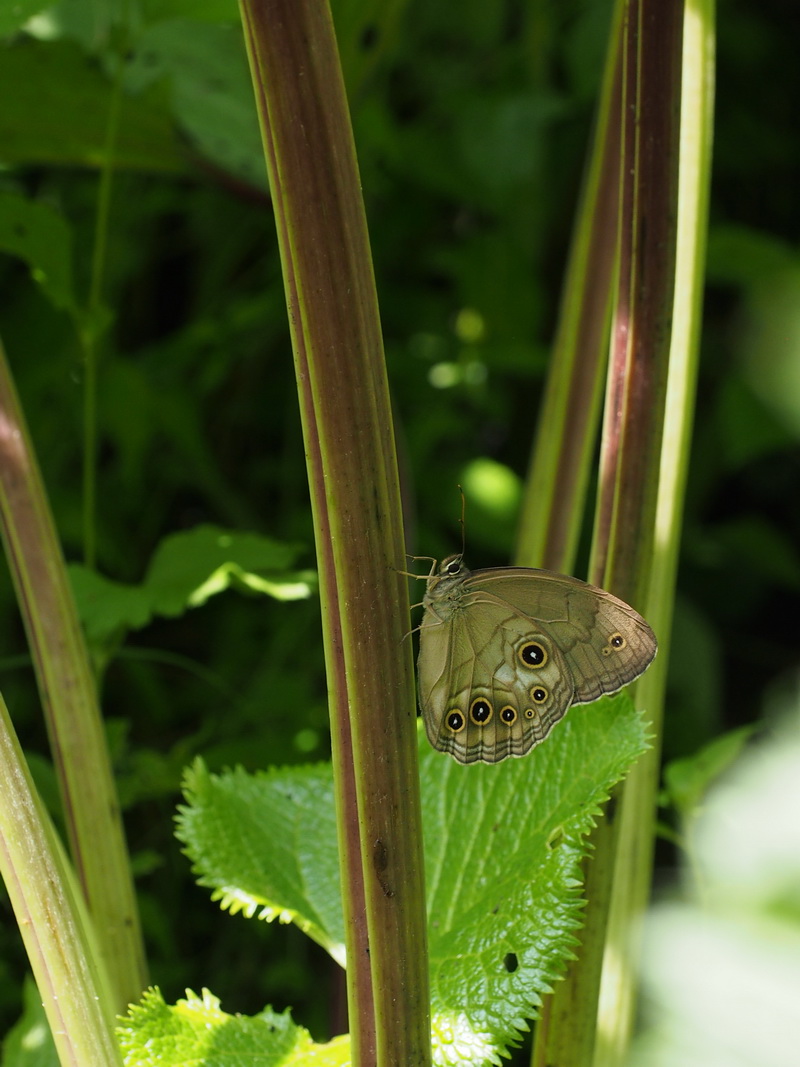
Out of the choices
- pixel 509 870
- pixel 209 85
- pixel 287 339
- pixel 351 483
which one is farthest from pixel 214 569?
pixel 287 339

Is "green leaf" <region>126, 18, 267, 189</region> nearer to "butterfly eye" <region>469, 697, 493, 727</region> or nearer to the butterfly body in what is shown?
the butterfly body

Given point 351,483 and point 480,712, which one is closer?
point 351,483

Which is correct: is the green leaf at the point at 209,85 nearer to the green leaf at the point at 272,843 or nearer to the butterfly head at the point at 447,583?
the butterfly head at the point at 447,583

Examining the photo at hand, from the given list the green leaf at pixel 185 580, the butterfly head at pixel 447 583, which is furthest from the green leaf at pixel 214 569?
the butterfly head at pixel 447 583

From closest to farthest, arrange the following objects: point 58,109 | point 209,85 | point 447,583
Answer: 1. point 447,583
2. point 58,109
3. point 209,85

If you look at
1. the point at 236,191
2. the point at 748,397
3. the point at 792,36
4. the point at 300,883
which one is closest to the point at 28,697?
the point at 236,191

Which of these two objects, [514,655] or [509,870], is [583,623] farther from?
[509,870]

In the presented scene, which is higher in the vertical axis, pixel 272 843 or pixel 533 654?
pixel 533 654

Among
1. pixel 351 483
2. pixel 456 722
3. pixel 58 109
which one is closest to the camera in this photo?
pixel 351 483
